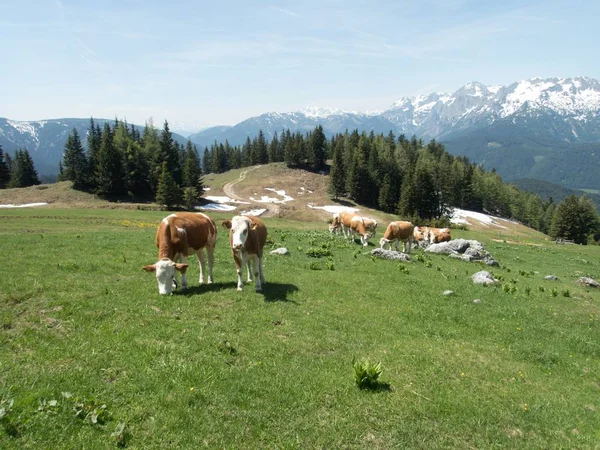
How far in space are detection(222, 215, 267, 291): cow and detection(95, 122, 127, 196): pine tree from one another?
77375 mm

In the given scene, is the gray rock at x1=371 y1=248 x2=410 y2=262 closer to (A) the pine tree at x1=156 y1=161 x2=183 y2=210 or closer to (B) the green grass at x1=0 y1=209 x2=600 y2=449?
(B) the green grass at x1=0 y1=209 x2=600 y2=449

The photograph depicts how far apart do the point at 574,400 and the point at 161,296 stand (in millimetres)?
13414

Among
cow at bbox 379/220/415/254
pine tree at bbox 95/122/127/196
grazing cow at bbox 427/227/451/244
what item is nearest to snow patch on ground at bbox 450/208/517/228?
grazing cow at bbox 427/227/451/244

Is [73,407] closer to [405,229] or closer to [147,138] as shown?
[405,229]

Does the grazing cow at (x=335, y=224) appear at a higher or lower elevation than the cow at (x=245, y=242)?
lower

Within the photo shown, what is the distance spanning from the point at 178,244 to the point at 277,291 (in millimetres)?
4594

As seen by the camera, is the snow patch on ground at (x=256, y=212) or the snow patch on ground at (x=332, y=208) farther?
the snow patch on ground at (x=332, y=208)

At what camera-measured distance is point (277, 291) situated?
1584 cm

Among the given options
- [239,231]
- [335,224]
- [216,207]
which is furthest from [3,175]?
[239,231]

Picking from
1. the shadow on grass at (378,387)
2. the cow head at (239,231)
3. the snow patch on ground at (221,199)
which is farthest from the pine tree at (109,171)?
the shadow on grass at (378,387)

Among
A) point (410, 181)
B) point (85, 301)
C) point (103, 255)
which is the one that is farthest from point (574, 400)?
point (410, 181)

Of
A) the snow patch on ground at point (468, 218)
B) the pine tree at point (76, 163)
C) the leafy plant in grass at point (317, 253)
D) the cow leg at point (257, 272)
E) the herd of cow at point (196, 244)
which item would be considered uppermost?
the pine tree at point (76, 163)

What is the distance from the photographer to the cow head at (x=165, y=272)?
44.7ft

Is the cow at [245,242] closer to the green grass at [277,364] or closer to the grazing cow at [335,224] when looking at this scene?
the green grass at [277,364]
